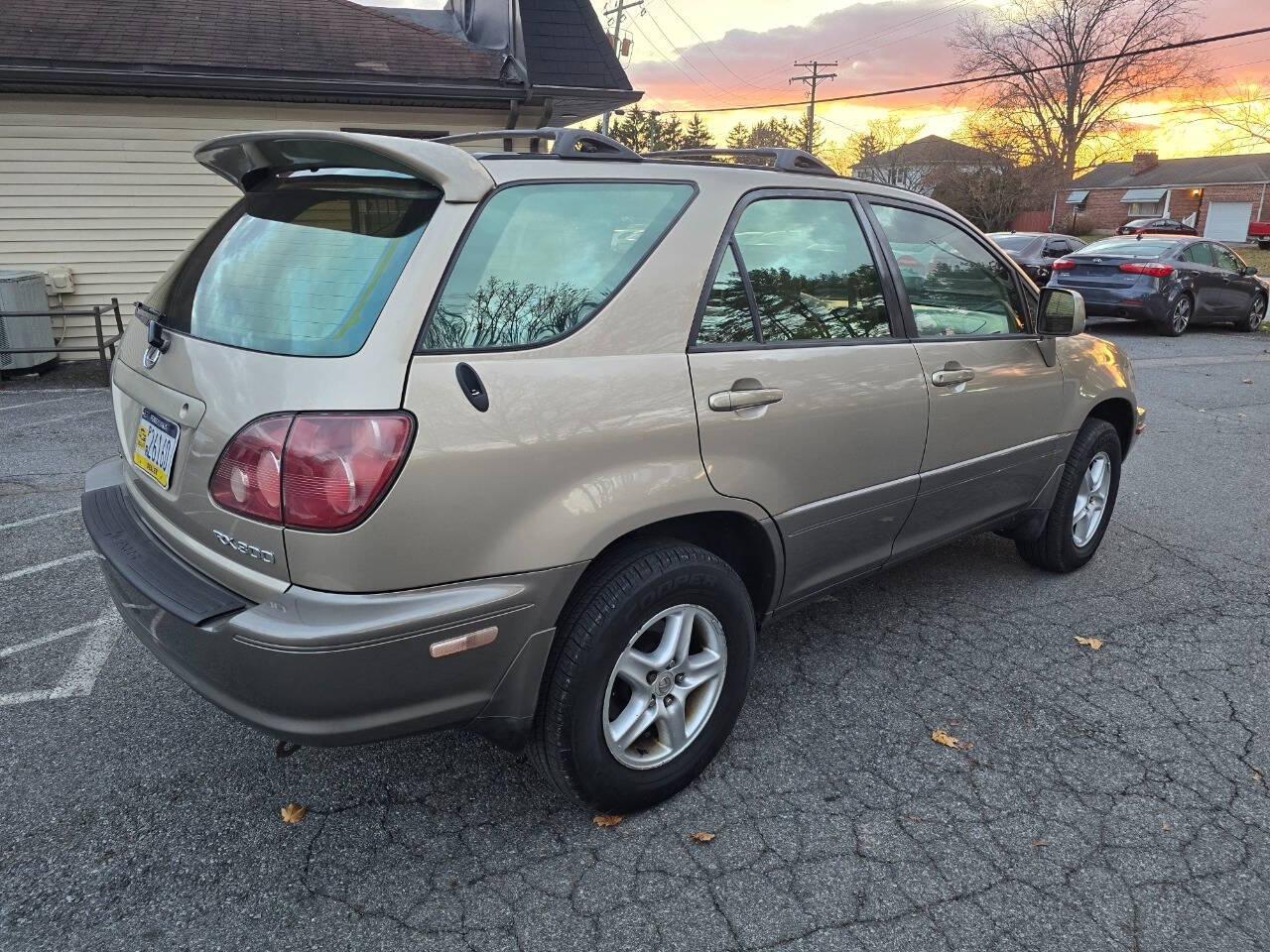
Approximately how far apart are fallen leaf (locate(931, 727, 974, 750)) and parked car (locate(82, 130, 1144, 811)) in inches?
22.6

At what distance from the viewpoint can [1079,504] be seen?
4.16 metres

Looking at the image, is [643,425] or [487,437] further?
[643,425]

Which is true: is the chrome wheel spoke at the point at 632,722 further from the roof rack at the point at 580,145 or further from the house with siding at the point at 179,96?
the house with siding at the point at 179,96

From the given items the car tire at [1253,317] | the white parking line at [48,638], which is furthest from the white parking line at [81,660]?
the car tire at [1253,317]

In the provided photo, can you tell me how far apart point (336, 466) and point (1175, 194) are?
6986 centimetres

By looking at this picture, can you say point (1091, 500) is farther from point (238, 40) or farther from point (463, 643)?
point (238, 40)

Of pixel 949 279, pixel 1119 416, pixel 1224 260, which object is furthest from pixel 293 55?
pixel 1224 260

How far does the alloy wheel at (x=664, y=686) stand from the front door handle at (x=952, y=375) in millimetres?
1264

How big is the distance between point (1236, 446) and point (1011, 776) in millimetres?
5502

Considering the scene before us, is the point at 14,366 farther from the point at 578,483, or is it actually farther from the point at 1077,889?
the point at 1077,889

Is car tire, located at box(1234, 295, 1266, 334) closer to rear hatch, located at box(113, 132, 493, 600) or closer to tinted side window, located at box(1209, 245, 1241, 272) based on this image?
tinted side window, located at box(1209, 245, 1241, 272)

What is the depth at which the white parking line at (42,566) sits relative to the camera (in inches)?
161

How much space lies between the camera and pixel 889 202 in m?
3.28

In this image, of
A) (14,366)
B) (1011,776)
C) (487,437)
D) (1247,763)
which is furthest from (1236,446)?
(14,366)
